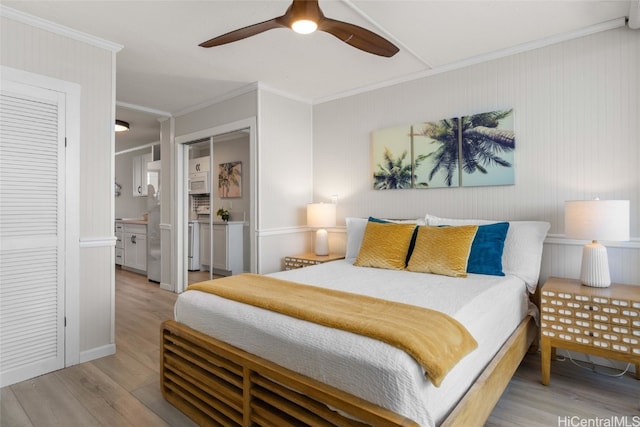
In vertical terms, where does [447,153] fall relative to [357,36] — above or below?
below

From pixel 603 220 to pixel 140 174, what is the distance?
7.29m

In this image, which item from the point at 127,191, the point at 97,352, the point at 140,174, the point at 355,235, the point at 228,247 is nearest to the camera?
the point at 97,352

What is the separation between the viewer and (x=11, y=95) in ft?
7.54

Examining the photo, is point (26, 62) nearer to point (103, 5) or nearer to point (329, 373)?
point (103, 5)

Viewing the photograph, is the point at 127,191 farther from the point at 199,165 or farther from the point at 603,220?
the point at 603,220

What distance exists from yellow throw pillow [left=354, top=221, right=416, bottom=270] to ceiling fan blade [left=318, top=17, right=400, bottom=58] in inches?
54.5

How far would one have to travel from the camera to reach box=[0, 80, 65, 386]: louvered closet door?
7.45 ft

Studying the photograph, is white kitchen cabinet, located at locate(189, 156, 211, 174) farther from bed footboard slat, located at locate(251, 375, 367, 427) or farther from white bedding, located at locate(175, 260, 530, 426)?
bed footboard slat, located at locate(251, 375, 367, 427)

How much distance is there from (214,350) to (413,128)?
271 cm

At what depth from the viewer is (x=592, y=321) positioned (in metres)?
2.11

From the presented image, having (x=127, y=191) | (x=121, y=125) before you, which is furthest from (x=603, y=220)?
(x=127, y=191)

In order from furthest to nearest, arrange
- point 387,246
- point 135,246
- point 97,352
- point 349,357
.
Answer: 1. point 135,246
2. point 387,246
3. point 97,352
4. point 349,357

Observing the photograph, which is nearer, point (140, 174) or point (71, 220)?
point (71, 220)

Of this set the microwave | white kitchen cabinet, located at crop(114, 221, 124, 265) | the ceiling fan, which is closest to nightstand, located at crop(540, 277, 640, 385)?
the ceiling fan
